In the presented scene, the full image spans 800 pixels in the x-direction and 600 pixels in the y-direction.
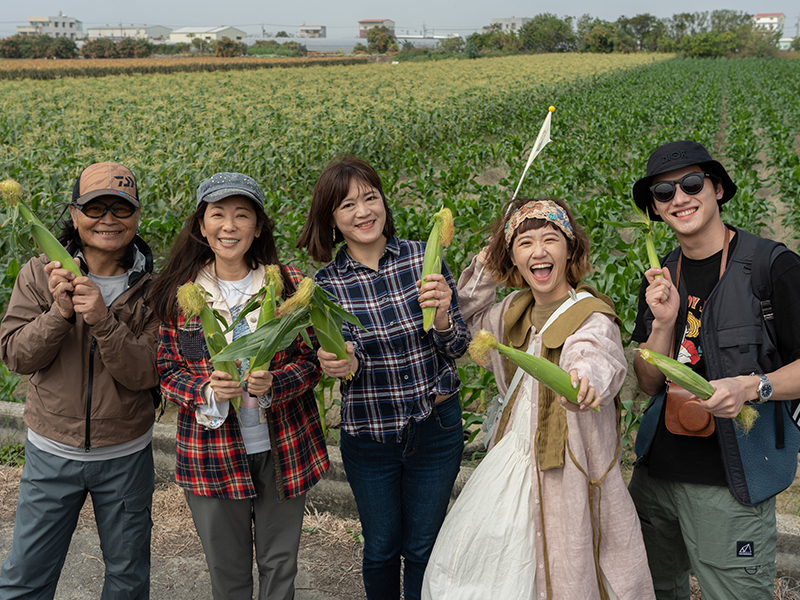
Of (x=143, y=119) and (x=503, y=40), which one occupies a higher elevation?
(x=503, y=40)

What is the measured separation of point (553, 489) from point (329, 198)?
4.08ft

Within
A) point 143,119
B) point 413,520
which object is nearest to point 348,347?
point 413,520

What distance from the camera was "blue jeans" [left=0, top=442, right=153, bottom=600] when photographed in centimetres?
230

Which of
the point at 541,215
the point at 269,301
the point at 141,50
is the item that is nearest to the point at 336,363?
the point at 269,301

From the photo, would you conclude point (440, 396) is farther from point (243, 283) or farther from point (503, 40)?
point (503, 40)

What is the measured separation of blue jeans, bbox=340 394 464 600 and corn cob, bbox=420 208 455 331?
1.36ft

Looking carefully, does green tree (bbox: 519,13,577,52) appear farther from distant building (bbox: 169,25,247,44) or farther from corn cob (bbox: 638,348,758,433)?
corn cob (bbox: 638,348,758,433)

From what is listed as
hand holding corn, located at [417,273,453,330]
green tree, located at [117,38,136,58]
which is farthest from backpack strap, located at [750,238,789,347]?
green tree, located at [117,38,136,58]

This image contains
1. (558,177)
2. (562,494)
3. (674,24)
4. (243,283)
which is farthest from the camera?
(674,24)

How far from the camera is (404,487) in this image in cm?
242

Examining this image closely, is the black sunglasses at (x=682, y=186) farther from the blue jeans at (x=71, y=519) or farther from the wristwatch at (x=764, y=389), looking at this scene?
the blue jeans at (x=71, y=519)

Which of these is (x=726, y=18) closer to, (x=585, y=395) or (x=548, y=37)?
(x=548, y=37)

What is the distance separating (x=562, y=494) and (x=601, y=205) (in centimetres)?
568

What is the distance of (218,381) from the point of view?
6.73 feet
